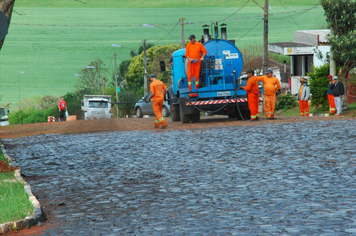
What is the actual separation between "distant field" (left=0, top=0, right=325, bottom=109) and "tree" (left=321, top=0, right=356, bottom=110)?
88734mm

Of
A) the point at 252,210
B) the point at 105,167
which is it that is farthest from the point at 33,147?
the point at 252,210

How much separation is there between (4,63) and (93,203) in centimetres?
13841

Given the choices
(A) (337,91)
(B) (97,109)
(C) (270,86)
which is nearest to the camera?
(C) (270,86)

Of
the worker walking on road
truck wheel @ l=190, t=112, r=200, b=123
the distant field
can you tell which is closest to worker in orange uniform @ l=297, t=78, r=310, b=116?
the worker walking on road

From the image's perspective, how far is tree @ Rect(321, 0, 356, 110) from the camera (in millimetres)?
30438

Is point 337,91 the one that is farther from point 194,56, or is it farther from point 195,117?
point 194,56

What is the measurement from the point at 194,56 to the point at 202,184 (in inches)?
468

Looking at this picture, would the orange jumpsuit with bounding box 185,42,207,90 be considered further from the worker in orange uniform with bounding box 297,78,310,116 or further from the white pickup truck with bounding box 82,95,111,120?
the white pickup truck with bounding box 82,95,111,120

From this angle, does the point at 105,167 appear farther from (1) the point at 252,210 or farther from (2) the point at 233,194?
(1) the point at 252,210

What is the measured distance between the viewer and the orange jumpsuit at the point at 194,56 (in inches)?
787

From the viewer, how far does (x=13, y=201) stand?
732 cm

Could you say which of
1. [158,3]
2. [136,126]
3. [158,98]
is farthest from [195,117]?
[158,3]

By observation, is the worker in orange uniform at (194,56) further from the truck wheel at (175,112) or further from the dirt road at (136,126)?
the truck wheel at (175,112)

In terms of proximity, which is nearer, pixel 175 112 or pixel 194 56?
pixel 194 56
